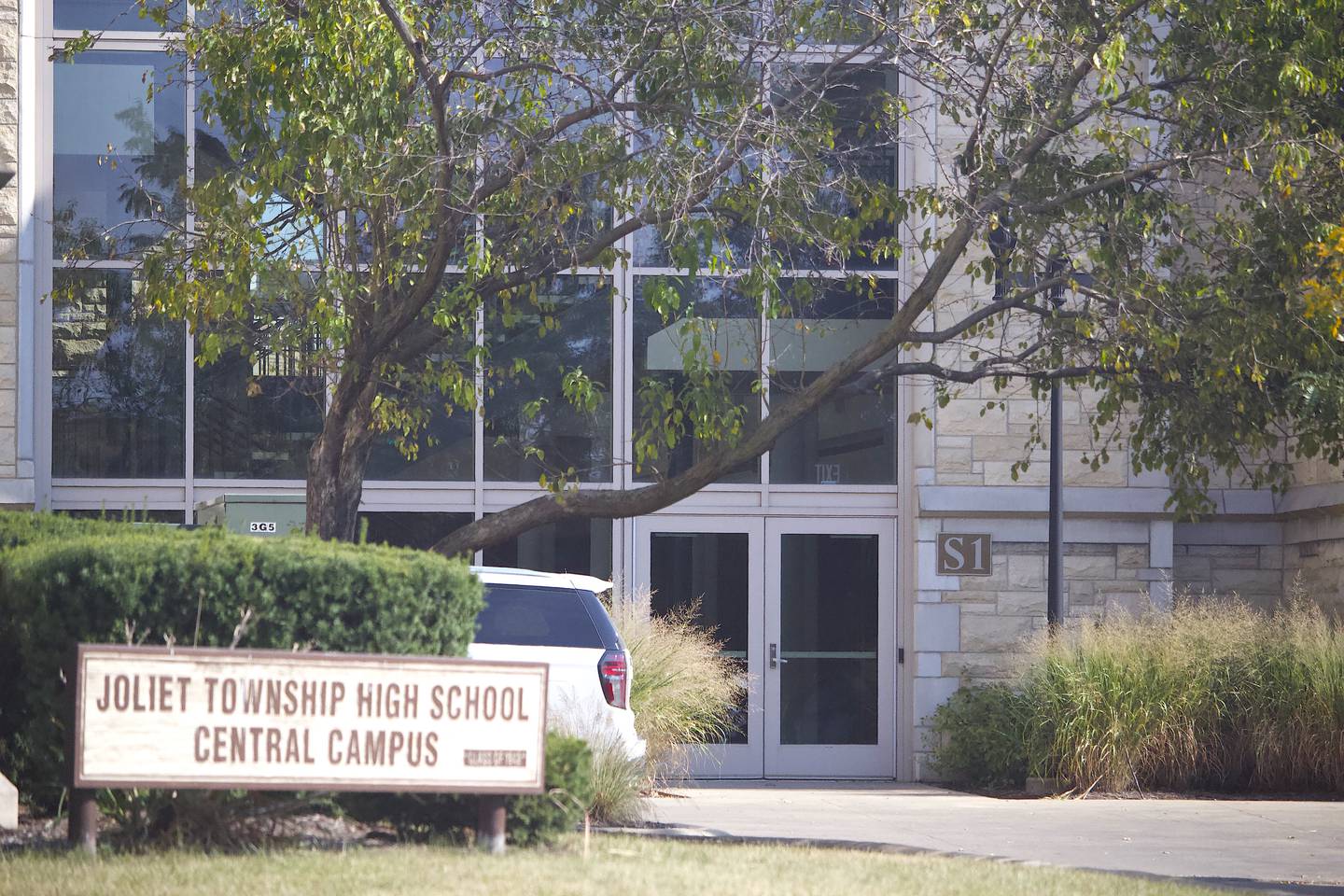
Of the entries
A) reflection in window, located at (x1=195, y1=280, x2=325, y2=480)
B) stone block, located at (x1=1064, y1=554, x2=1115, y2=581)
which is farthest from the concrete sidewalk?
reflection in window, located at (x1=195, y1=280, x2=325, y2=480)

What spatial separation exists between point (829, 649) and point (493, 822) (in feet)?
30.3

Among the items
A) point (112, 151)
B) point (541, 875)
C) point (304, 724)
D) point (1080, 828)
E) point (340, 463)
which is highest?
point (112, 151)

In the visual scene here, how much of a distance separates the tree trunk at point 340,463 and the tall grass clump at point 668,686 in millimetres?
2628

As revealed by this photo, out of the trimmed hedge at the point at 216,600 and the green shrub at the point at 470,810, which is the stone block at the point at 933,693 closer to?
the green shrub at the point at 470,810

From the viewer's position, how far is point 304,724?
20.2ft

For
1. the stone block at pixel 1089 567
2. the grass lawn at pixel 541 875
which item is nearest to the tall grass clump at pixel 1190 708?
the stone block at pixel 1089 567

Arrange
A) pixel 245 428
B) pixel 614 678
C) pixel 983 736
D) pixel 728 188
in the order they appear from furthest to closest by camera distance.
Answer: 1. pixel 245 428
2. pixel 983 736
3. pixel 728 188
4. pixel 614 678

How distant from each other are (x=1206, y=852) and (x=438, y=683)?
517 centimetres

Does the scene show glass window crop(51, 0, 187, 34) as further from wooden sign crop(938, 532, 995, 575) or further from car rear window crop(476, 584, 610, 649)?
wooden sign crop(938, 532, 995, 575)

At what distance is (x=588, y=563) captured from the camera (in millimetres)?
15336

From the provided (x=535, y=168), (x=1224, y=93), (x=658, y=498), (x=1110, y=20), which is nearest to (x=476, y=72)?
(x=535, y=168)

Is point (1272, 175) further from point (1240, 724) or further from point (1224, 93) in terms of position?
point (1240, 724)

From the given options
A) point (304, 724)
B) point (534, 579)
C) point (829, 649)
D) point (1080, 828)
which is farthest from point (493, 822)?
point (829, 649)

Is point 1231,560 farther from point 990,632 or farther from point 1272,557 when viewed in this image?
point 990,632
